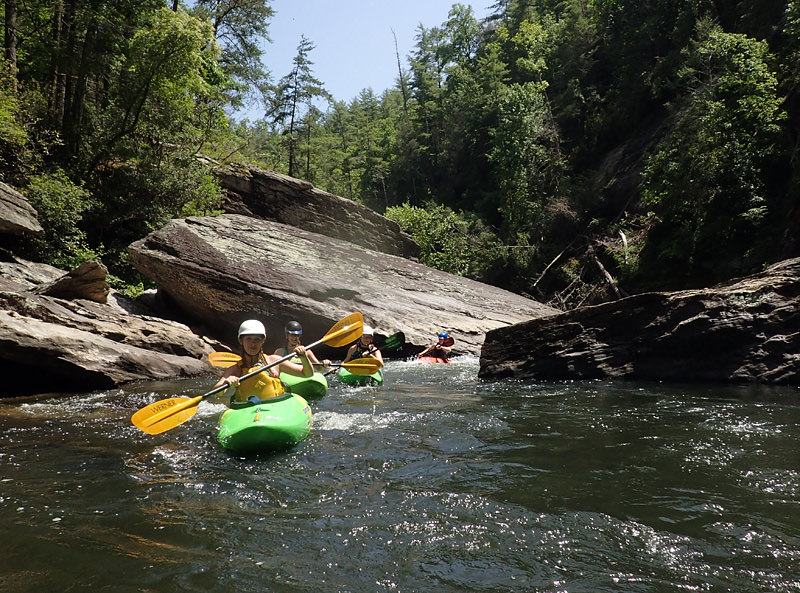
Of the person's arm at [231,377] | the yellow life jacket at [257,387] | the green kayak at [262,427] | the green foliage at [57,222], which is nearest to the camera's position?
the green kayak at [262,427]

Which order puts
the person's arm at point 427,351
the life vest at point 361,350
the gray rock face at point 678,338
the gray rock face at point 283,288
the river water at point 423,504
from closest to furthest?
1. the river water at point 423,504
2. the gray rock face at point 678,338
3. the life vest at point 361,350
4. the person's arm at point 427,351
5. the gray rock face at point 283,288

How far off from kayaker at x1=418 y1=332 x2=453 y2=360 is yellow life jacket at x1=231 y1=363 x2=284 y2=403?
560cm

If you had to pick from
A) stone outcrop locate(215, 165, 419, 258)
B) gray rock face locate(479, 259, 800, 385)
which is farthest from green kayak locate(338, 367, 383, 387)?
stone outcrop locate(215, 165, 419, 258)

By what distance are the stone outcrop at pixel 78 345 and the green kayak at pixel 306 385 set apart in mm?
2517

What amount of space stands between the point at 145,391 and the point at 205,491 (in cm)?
430

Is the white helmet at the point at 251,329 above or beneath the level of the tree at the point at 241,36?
beneath

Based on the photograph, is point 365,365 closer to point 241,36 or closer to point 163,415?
point 163,415

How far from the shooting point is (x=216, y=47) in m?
18.7

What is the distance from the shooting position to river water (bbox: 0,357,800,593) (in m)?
2.44

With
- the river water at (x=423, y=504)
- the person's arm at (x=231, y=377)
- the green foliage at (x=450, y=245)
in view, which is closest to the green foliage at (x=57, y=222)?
the river water at (x=423, y=504)

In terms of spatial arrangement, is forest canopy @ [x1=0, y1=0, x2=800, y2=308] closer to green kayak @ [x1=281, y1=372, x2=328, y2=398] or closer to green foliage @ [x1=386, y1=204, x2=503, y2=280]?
green foliage @ [x1=386, y1=204, x2=503, y2=280]

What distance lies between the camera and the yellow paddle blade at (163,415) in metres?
4.59

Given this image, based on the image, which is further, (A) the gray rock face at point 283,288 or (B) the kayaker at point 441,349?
(A) the gray rock face at point 283,288

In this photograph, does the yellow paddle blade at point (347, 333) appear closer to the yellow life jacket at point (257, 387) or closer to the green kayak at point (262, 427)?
the yellow life jacket at point (257, 387)
